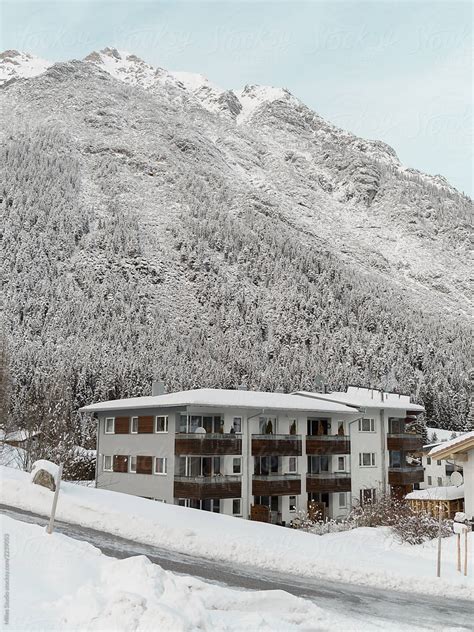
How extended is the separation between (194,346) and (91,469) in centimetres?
12409

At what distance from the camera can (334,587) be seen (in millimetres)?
15891

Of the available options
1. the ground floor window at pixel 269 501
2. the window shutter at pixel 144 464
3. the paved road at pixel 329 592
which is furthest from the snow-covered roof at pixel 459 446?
the window shutter at pixel 144 464

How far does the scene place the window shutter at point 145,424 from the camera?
141ft

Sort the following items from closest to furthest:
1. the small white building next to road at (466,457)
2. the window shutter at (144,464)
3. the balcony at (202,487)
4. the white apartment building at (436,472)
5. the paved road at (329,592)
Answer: the paved road at (329,592), the small white building next to road at (466,457), the balcony at (202,487), the window shutter at (144,464), the white apartment building at (436,472)

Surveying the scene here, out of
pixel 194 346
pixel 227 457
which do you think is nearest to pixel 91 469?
pixel 227 457

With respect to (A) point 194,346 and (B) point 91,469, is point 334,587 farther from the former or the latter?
(A) point 194,346

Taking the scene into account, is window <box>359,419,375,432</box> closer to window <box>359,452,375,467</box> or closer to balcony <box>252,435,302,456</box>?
window <box>359,452,375,467</box>

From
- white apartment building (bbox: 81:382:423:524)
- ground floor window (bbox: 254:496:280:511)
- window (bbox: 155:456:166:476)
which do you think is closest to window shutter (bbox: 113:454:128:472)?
white apartment building (bbox: 81:382:423:524)

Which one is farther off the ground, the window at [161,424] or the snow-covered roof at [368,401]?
the snow-covered roof at [368,401]

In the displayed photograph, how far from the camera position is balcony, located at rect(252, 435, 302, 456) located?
43562 millimetres

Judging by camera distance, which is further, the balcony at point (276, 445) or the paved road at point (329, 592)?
the balcony at point (276, 445)

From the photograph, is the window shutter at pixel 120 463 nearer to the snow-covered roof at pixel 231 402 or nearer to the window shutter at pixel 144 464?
the window shutter at pixel 144 464

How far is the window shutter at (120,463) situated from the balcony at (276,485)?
30.2 feet

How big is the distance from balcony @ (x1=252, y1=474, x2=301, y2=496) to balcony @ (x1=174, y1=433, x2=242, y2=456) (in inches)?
137
